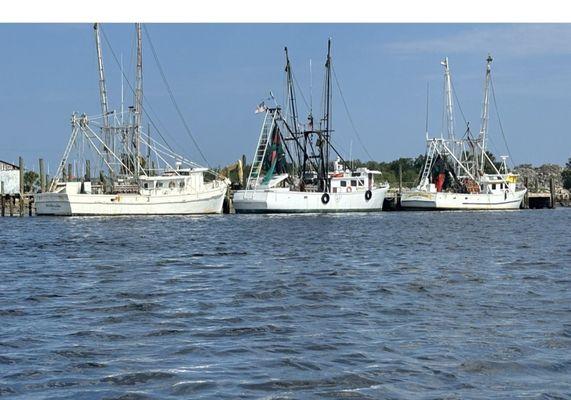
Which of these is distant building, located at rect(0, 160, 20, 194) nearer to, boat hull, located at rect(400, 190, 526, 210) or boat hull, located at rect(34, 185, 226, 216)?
boat hull, located at rect(34, 185, 226, 216)

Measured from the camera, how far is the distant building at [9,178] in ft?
320

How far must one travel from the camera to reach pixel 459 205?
92938mm

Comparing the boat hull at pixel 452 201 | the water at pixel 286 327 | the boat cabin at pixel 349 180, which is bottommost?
the water at pixel 286 327

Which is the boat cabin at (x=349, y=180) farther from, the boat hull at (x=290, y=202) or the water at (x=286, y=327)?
the water at (x=286, y=327)

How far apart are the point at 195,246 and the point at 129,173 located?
45.7 meters

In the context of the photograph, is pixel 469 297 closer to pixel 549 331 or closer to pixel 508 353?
pixel 549 331

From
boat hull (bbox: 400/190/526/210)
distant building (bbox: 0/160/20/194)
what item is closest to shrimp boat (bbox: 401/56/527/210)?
boat hull (bbox: 400/190/526/210)

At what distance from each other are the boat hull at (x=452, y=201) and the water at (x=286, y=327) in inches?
2371

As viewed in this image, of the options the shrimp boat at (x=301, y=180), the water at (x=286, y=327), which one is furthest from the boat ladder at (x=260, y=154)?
the water at (x=286, y=327)

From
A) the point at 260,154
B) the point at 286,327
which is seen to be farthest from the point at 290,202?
the point at 286,327

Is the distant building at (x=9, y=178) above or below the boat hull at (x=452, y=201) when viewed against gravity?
above

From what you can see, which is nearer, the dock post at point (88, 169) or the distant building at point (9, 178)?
the dock post at point (88, 169)

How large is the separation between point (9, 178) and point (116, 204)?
2712 cm

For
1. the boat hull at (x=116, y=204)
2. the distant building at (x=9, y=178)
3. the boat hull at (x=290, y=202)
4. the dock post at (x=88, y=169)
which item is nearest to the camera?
the boat hull at (x=116, y=204)
